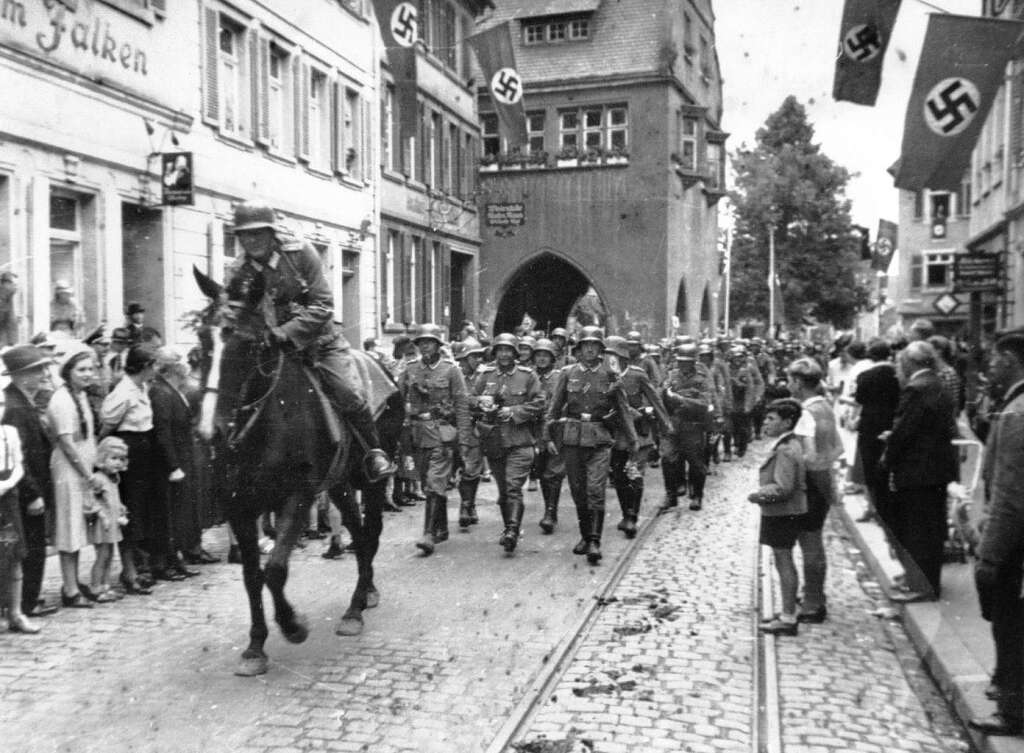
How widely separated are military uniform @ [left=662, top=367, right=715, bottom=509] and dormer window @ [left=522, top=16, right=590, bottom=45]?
28265 millimetres

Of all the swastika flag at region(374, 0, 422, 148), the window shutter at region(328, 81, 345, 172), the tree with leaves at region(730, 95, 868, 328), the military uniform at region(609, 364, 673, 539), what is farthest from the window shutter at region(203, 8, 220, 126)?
the tree with leaves at region(730, 95, 868, 328)

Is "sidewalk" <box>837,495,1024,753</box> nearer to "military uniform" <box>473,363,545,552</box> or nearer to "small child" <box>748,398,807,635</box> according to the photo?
"small child" <box>748,398,807,635</box>

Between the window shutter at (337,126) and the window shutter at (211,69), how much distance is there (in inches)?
212

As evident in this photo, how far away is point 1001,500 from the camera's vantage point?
207 inches

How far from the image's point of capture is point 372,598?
8219 millimetres

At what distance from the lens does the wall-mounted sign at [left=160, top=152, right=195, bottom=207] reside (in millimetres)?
15805

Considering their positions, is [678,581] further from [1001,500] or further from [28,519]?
[28,519]

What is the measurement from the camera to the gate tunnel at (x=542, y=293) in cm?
4028

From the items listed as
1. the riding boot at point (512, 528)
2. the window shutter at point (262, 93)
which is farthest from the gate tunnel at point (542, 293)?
the riding boot at point (512, 528)

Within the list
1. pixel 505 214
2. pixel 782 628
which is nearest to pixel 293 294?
pixel 782 628

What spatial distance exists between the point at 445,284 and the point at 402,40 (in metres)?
14.0

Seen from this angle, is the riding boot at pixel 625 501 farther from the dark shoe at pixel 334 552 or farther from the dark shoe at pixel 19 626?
the dark shoe at pixel 19 626

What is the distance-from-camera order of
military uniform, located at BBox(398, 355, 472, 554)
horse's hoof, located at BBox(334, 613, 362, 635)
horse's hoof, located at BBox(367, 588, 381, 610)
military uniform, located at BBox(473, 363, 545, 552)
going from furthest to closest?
military uniform, located at BBox(398, 355, 472, 554) → military uniform, located at BBox(473, 363, 545, 552) → horse's hoof, located at BBox(367, 588, 381, 610) → horse's hoof, located at BBox(334, 613, 362, 635)

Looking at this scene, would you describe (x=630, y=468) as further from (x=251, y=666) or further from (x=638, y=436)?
(x=251, y=666)
